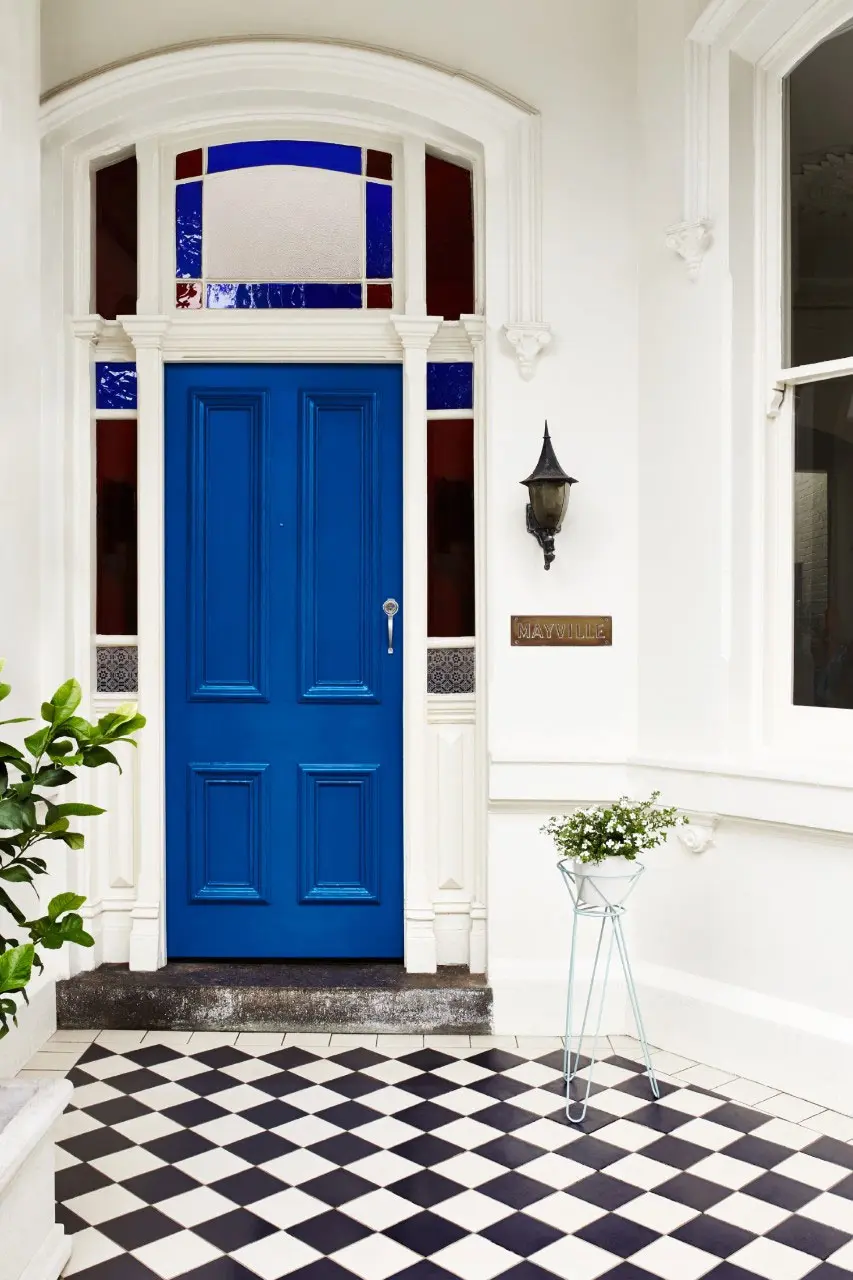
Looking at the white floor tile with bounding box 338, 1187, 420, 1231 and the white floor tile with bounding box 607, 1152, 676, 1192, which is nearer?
the white floor tile with bounding box 338, 1187, 420, 1231

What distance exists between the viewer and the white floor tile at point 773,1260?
2.24m

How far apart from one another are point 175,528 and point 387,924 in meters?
1.65

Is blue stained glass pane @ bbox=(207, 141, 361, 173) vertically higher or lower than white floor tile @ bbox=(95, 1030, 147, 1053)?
higher

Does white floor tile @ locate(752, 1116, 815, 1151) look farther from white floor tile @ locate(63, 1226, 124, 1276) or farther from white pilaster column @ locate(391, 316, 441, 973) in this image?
white floor tile @ locate(63, 1226, 124, 1276)

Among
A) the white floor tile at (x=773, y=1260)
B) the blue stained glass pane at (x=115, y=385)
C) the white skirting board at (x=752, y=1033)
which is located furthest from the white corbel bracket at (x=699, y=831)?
the blue stained glass pane at (x=115, y=385)

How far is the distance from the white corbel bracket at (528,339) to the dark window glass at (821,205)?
0.80 metres

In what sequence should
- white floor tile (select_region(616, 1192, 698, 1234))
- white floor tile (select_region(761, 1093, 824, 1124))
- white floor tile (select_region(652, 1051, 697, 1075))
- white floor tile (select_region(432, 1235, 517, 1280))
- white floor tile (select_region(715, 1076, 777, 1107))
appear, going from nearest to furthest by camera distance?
white floor tile (select_region(432, 1235, 517, 1280))
white floor tile (select_region(616, 1192, 698, 1234))
white floor tile (select_region(761, 1093, 824, 1124))
white floor tile (select_region(715, 1076, 777, 1107))
white floor tile (select_region(652, 1051, 697, 1075))

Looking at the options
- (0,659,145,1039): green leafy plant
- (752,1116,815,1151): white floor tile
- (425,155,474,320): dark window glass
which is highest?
(425,155,474,320): dark window glass

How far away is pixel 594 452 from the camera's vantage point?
3.66 m

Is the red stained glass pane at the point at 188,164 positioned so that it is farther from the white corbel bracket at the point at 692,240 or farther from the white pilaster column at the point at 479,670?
the white corbel bracket at the point at 692,240

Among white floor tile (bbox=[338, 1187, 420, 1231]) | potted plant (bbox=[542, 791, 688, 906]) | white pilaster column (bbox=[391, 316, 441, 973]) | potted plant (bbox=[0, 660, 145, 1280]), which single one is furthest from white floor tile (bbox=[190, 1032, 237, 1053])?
potted plant (bbox=[542, 791, 688, 906])

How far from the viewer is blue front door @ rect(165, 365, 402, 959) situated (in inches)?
152

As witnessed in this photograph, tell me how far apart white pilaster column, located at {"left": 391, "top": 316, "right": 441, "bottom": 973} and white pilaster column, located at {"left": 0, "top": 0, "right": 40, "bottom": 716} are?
125cm

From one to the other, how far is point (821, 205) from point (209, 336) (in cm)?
209
